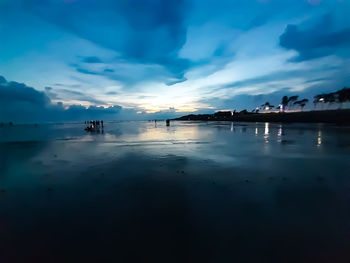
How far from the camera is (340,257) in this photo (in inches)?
128

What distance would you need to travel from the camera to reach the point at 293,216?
4605 millimetres

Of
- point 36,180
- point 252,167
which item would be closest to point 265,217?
point 252,167

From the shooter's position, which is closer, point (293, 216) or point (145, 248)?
point (145, 248)

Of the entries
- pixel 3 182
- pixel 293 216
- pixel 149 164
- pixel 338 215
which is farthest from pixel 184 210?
pixel 3 182

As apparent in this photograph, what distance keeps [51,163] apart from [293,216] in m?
13.4

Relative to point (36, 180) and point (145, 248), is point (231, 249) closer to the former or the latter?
point (145, 248)

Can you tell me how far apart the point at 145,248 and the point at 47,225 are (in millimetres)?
2962

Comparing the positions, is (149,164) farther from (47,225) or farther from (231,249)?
(231,249)

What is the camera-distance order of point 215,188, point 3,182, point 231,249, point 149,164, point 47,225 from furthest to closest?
point 149,164 < point 3,182 < point 215,188 < point 47,225 < point 231,249

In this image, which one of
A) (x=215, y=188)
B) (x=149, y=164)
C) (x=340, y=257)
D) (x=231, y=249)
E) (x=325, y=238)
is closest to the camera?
(x=340, y=257)

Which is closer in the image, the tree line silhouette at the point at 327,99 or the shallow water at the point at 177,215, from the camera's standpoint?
the shallow water at the point at 177,215

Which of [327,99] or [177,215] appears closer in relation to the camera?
[177,215]

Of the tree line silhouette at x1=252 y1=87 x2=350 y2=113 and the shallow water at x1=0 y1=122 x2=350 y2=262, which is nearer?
the shallow water at x1=0 y1=122 x2=350 y2=262

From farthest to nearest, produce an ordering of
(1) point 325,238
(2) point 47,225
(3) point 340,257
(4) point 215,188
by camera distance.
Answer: (4) point 215,188
(2) point 47,225
(1) point 325,238
(3) point 340,257
